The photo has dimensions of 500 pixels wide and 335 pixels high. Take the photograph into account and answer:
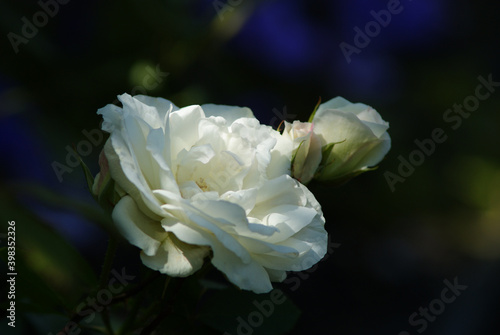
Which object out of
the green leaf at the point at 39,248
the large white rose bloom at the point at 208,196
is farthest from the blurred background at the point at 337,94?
the large white rose bloom at the point at 208,196

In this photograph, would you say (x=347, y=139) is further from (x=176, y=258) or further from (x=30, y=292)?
Answer: (x=30, y=292)

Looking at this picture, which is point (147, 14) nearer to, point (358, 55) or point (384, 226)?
point (358, 55)

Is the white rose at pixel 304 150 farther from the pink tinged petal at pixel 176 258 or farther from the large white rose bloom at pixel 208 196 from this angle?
the pink tinged petal at pixel 176 258

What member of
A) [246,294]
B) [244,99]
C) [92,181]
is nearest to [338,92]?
[244,99]

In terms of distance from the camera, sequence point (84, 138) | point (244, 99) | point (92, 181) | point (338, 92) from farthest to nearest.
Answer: point (338, 92) → point (244, 99) → point (84, 138) → point (92, 181)

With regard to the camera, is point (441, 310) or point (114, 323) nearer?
point (114, 323)

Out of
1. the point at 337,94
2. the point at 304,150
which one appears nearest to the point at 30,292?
the point at 304,150
